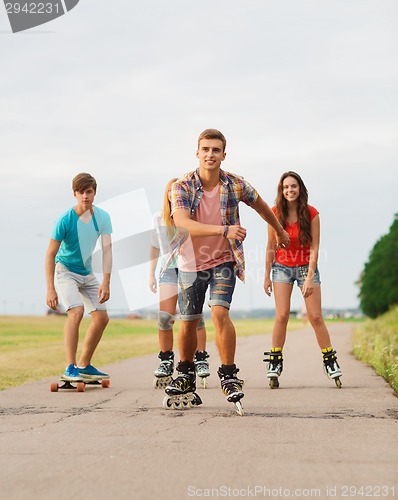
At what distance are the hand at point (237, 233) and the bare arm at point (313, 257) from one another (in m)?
2.92

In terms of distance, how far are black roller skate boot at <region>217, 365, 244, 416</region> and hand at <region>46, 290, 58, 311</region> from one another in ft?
8.53

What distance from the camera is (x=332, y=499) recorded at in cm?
359

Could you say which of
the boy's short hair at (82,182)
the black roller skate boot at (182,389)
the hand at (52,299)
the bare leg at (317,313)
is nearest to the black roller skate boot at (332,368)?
the bare leg at (317,313)

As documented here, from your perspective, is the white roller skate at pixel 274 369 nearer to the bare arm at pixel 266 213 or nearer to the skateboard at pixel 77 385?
the skateboard at pixel 77 385

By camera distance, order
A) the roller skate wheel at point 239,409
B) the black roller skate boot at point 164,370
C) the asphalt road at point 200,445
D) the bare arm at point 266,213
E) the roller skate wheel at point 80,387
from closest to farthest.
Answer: the asphalt road at point 200,445
the roller skate wheel at point 239,409
the bare arm at point 266,213
the roller skate wheel at point 80,387
the black roller skate boot at point 164,370

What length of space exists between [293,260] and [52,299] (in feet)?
8.30

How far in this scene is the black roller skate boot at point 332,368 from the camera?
862 centimetres

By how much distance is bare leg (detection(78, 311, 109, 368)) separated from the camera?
916 cm

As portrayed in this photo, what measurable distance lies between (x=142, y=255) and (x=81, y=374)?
1.47 metres

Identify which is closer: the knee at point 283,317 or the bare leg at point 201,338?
the knee at point 283,317

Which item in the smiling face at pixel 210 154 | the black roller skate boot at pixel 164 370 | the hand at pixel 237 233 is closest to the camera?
the hand at pixel 237 233

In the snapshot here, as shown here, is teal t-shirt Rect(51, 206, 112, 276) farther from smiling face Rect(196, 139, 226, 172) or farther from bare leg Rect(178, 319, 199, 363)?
smiling face Rect(196, 139, 226, 172)

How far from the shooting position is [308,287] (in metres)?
8.65

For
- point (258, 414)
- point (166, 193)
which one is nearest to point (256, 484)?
point (258, 414)
